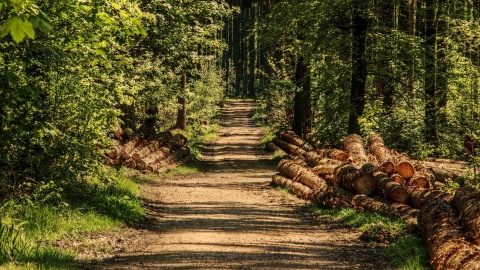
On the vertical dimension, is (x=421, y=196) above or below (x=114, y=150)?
above

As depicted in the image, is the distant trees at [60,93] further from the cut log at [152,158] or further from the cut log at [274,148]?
the cut log at [274,148]

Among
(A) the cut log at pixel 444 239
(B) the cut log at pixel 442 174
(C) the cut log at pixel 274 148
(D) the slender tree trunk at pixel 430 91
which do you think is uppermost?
(D) the slender tree trunk at pixel 430 91

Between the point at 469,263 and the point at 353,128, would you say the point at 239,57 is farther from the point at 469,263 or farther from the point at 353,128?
the point at 469,263

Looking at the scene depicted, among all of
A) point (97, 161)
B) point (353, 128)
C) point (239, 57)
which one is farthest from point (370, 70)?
point (239, 57)

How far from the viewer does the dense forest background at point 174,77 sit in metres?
9.37

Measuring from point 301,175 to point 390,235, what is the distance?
21.8 feet

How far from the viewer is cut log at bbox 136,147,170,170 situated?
2081 centimetres

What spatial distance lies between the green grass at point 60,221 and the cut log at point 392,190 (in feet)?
17.8

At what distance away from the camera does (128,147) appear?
842 inches

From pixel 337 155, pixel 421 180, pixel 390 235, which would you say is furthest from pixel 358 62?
pixel 390 235

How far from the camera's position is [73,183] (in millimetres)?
11227

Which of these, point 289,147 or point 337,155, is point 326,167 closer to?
point 337,155

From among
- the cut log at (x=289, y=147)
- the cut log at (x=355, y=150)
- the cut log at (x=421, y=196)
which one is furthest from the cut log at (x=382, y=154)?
the cut log at (x=289, y=147)

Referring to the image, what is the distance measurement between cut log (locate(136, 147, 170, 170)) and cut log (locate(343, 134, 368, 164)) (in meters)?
7.33
